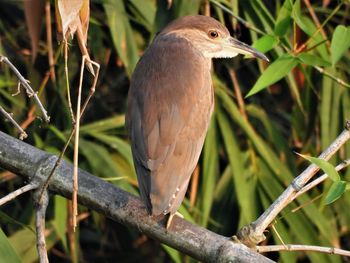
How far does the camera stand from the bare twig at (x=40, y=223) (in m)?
1.90

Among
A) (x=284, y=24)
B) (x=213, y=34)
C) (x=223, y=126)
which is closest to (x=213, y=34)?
(x=213, y=34)

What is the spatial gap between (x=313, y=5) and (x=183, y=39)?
105 cm

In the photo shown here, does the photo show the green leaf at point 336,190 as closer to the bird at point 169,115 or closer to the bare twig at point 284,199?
the bare twig at point 284,199

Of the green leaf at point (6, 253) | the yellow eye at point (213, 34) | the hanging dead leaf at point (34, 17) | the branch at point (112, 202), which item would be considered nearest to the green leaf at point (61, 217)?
the hanging dead leaf at point (34, 17)

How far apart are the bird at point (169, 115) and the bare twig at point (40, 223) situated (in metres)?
0.31

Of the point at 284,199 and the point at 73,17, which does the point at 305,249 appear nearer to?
the point at 284,199

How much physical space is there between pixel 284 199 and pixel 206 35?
1325mm

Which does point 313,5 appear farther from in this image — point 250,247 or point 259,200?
point 250,247

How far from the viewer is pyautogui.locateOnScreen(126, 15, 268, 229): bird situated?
254cm

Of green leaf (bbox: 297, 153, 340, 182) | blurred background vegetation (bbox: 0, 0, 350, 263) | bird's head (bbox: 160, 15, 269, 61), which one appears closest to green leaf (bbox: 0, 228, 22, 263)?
green leaf (bbox: 297, 153, 340, 182)

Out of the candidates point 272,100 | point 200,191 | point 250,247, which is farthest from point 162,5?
point 250,247

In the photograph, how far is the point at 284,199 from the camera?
2016mm

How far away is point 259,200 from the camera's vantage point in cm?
357

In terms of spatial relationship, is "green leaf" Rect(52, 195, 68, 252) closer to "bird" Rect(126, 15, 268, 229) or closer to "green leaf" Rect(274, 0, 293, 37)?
"bird" Rect(126, 15, 268, 229)
